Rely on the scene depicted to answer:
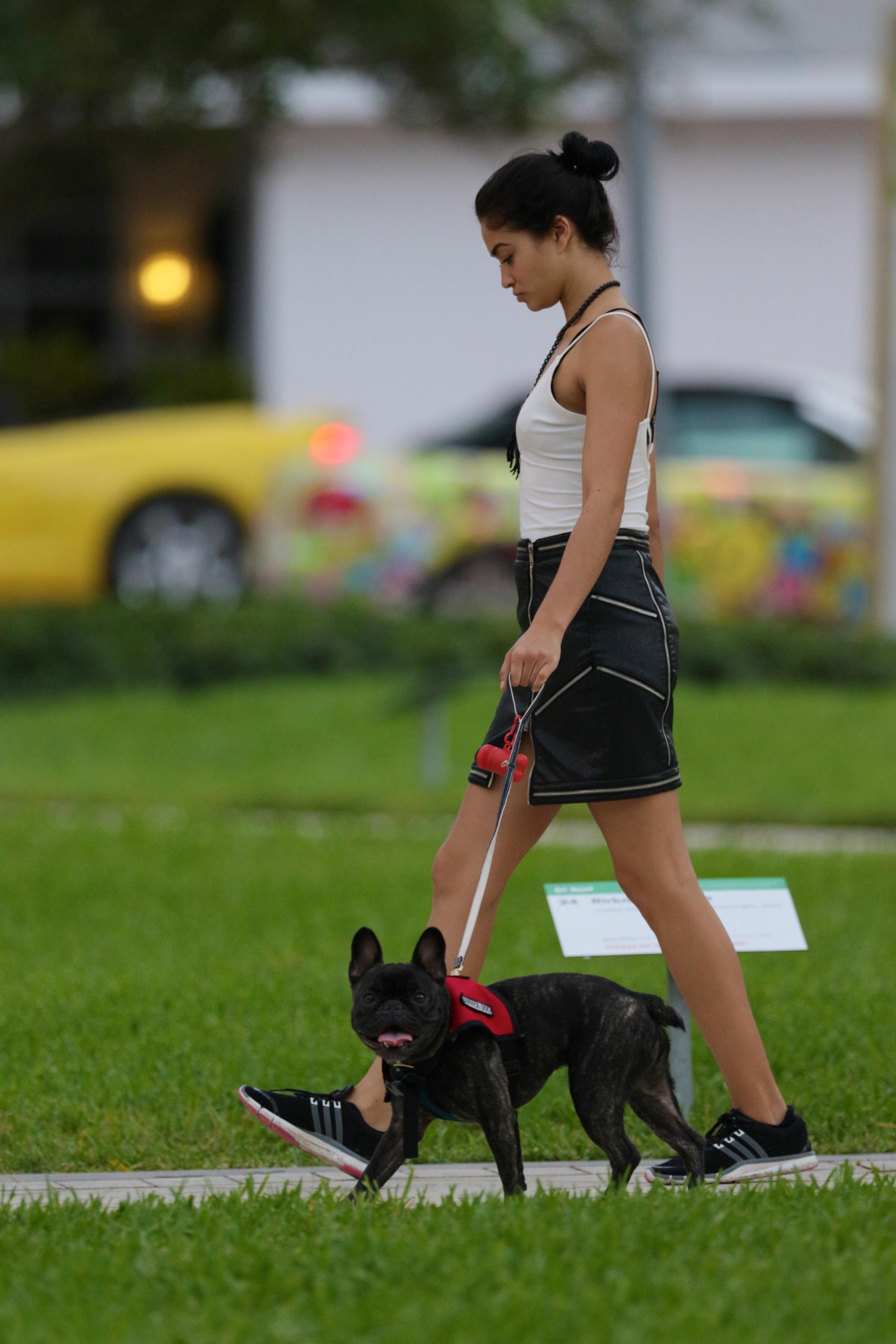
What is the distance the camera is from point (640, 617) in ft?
12.8

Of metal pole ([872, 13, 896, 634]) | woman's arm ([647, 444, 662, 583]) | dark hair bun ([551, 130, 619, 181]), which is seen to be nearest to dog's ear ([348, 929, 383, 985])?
woman's arm ([647, 444, 662, 583])

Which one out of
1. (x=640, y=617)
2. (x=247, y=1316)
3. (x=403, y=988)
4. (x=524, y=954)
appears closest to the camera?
(x=247, y=1316)

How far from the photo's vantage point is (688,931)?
3939 millimetres

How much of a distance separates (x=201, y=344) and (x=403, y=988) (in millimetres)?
20336

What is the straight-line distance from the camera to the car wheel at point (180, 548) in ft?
45.8

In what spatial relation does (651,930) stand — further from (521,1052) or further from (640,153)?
(640,153)

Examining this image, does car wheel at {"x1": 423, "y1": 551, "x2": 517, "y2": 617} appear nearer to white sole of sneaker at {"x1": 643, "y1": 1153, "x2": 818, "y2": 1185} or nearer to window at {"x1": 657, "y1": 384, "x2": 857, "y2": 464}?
window at {"x1": 657, "y1": 384, "x2": 857, "y2": 464}

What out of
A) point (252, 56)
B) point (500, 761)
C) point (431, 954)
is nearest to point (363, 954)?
point (431, 954)

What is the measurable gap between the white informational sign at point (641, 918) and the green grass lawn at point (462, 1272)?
640 millimetres

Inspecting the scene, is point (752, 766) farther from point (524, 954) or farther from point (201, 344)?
point (201, 344)

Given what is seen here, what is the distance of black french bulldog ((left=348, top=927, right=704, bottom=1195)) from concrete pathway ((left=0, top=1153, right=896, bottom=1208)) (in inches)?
5.8

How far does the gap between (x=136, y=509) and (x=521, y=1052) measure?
1065 centimetres

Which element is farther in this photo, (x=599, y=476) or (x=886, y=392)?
(x=886, y=392)

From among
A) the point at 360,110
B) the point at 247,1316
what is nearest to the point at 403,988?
the point at 247,1316
